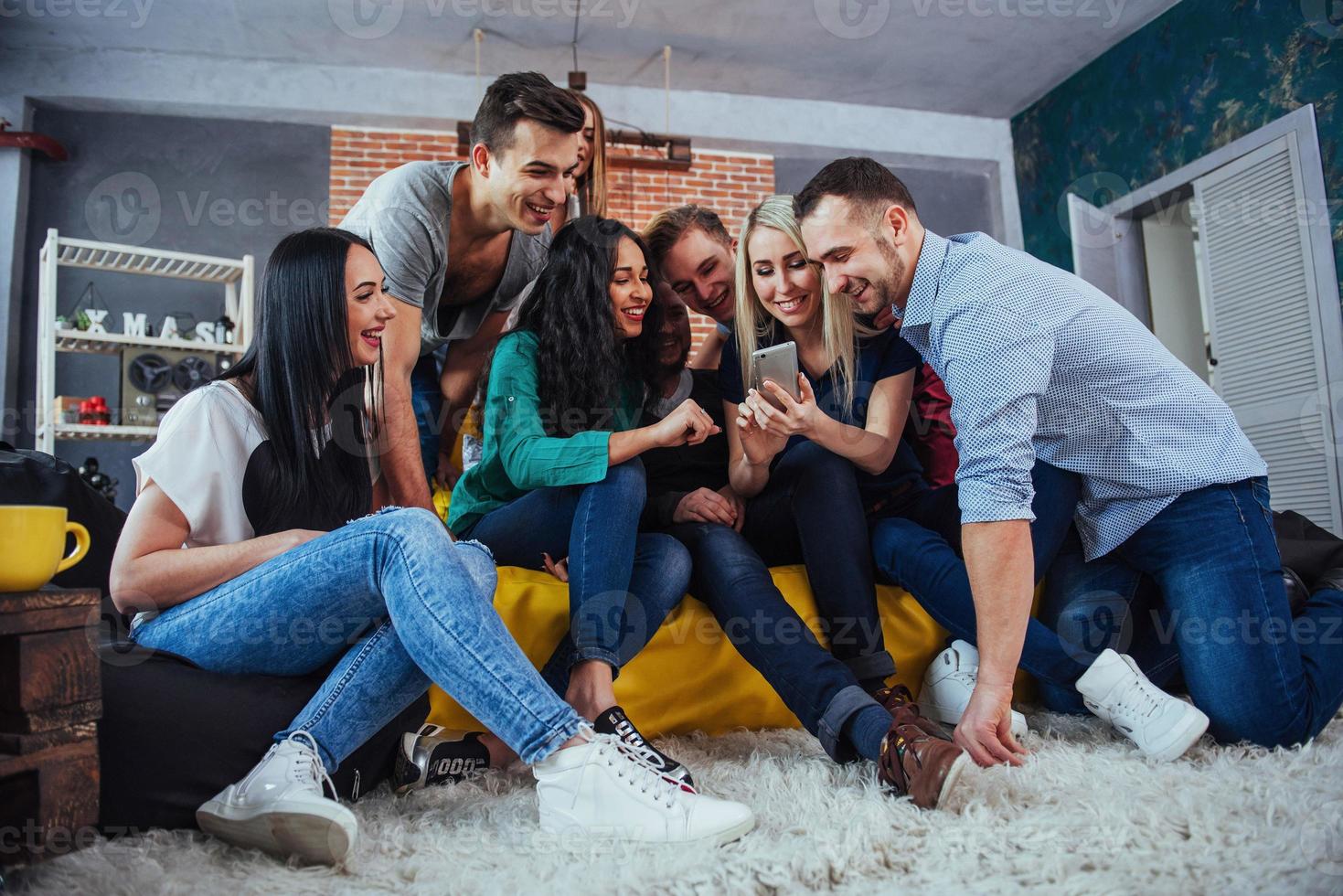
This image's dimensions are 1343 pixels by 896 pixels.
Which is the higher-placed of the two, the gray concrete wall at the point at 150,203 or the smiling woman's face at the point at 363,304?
the gray concrete wall at the point at 150,203

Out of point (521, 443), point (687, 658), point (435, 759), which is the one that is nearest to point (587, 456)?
point (521, 443)

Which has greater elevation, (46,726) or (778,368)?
(778,368)

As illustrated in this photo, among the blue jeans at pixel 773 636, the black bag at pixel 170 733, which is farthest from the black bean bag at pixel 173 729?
the blue jeans at pixel 773 636

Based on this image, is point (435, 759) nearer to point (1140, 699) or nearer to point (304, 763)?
point (304, 763)

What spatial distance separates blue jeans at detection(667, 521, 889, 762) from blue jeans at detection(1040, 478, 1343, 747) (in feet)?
1.78

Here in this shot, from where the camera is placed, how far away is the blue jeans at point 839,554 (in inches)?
60.4

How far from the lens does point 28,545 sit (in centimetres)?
84

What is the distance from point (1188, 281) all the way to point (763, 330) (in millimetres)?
4222

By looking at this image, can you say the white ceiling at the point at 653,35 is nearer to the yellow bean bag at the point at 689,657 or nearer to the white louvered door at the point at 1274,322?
the white louvered door at the point at 1274,322

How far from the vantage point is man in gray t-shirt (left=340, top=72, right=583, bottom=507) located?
1.87m

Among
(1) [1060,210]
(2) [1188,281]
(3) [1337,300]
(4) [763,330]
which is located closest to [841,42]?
(1) [1060,210]

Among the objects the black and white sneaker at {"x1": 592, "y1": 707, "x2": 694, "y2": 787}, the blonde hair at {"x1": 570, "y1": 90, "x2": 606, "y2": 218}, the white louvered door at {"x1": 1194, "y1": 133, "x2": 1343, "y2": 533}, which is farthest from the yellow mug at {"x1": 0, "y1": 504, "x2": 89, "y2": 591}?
the white louvered door at {"x1": 1194, "y1": 133, "x2": 1343, "y2": 533}

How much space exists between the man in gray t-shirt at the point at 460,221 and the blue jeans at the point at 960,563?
921 mm

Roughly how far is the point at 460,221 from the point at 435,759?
128 cm
